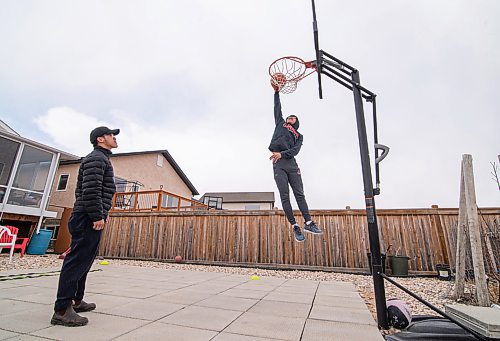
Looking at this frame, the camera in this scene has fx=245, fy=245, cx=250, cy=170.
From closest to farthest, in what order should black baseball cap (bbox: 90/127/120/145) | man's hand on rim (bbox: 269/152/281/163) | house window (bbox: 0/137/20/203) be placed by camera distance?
black baseball cap (bbox: 90/127/120/145), man's hand on rim (bbox: 269/152/281/163), house window (bbox: 0/137/20/203)

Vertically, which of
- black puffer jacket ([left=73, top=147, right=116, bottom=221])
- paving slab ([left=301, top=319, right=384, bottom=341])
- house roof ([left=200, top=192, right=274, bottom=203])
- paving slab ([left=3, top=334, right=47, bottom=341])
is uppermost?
house roof ([left=200, top=192, right=274, bottom=203])

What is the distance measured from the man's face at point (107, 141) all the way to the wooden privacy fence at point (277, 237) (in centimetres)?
532

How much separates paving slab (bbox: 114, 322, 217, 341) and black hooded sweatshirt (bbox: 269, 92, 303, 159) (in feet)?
5.75

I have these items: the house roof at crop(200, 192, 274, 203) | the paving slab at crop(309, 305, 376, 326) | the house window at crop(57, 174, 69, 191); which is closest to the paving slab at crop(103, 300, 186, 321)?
the paving slab at crop(309, 305, 376, 326)

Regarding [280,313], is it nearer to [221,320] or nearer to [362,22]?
[221,320]

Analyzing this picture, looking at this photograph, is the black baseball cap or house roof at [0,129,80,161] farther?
house roof at [0,129,80,161]

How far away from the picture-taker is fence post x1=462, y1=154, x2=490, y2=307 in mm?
2914

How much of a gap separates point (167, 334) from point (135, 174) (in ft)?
50.5

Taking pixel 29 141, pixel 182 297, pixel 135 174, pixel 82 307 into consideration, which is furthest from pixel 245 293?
pixel 135 174

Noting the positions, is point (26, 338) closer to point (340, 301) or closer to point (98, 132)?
point (98, 132)

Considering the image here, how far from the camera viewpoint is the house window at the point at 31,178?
8852 millimetres

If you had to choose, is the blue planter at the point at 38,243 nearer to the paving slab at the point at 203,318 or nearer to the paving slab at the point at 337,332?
the paving slab at the point at 203,318

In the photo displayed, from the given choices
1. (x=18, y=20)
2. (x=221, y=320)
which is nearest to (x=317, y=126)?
(x=221, y=320)

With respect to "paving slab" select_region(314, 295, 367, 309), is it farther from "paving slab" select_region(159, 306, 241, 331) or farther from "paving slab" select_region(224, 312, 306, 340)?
"paving slab" select_region(159, 306, 241, 331)
